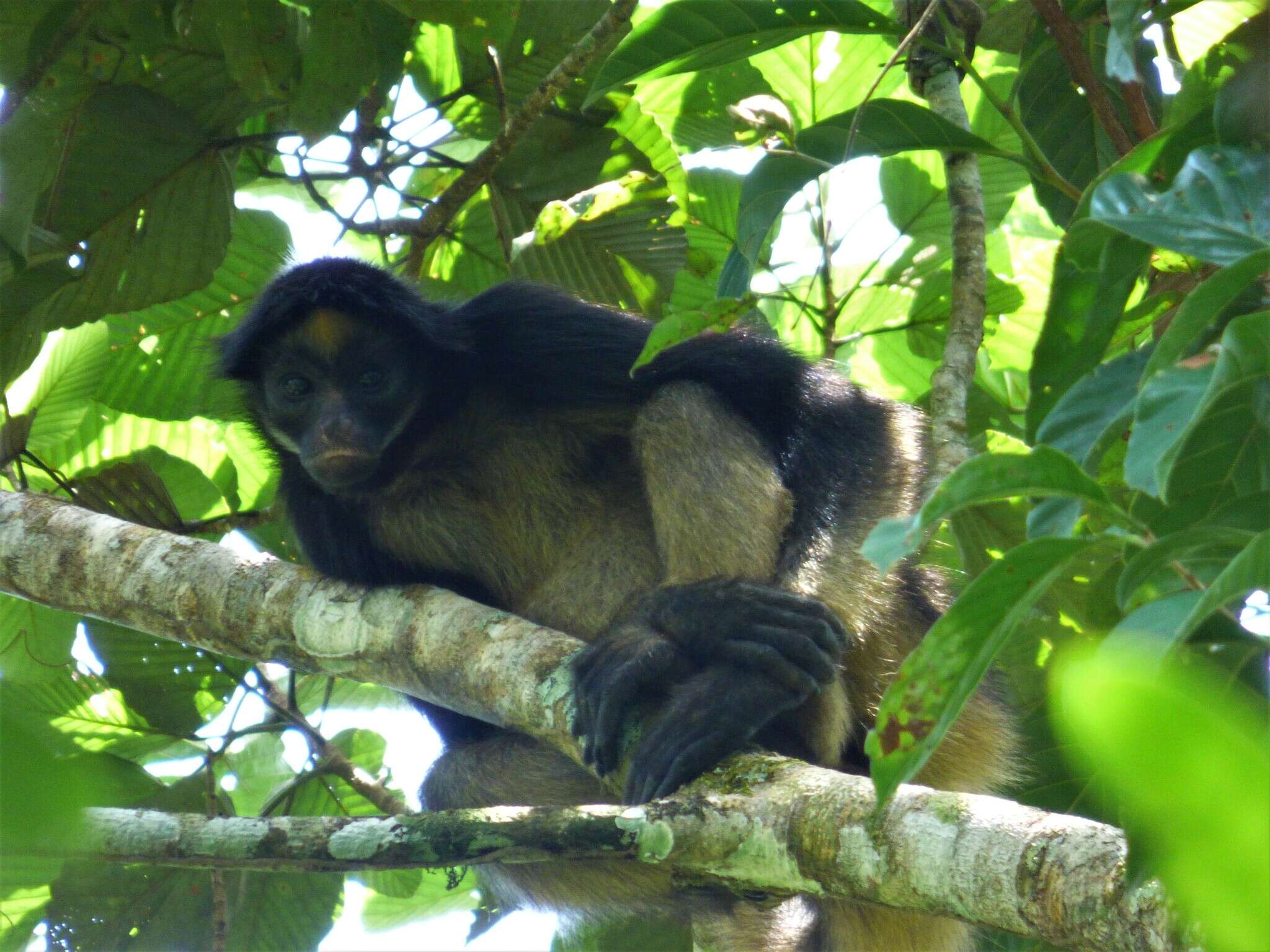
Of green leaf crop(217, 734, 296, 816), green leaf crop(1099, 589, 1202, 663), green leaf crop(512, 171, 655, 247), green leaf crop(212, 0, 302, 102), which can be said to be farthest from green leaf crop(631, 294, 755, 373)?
green leaf crop(217, 734, 296, 816)

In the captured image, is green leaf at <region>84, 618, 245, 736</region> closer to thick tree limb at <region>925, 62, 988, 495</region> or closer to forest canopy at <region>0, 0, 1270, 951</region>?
forest canopy at <region>0, 0, 1270, 951</region>

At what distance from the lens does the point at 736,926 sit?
337cm

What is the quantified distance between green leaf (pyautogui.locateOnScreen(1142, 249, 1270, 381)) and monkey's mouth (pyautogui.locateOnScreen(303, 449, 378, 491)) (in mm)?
2745

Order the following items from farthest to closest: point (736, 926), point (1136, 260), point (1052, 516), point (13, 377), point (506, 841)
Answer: point (13, 377), point (736, 926), point (506, 841), point (1136, 260), point (1052, 516)

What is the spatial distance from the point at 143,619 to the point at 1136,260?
2.73 metres

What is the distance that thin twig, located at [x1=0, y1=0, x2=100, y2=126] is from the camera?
3.56 metres

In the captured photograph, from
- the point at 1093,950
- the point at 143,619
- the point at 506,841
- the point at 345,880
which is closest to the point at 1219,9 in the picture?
the point at 1093,950

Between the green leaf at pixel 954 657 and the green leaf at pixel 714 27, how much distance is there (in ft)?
5.53

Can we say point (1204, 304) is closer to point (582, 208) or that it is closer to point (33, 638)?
point (582, 208)

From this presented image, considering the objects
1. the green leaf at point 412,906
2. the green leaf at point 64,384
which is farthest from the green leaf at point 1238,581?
the green leaf at point 412,906

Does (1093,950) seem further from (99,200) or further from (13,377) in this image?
(99,200)

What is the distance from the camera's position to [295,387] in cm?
407

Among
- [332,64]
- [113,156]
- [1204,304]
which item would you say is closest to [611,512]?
[332,64]

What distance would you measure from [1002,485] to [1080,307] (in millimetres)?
825
